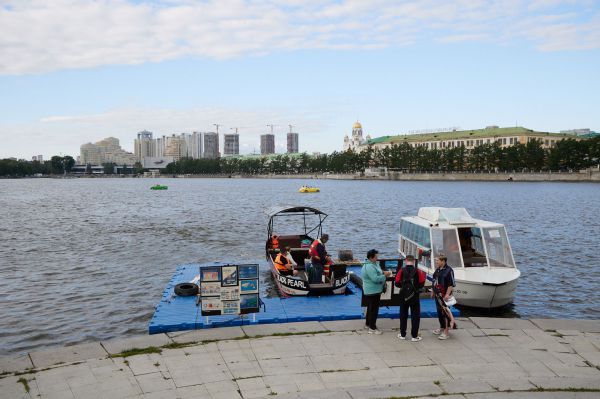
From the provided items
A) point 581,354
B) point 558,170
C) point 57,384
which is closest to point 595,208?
point 581,354

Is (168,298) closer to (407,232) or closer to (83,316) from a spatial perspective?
(83,316)

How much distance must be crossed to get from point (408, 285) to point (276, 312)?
18.4 feet

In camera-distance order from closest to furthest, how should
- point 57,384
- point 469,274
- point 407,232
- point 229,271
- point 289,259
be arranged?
1. point 57,384
2. point 229,271
3. point 469,274
4. point 289,259
5. point 407,232

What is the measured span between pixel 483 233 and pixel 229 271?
11.7m

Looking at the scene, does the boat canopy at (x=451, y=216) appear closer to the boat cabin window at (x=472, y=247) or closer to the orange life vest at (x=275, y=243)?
the boat cabin window at (x=472, y=247)

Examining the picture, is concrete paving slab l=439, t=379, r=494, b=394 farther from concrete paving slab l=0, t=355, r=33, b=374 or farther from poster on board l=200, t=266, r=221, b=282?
concrete paving slab l=0, t=355, r=33, b=374

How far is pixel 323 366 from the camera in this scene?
40.4ft

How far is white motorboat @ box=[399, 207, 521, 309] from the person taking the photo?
826 inches

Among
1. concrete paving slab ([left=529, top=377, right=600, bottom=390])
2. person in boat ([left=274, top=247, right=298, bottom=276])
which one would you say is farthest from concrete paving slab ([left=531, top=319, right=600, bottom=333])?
person in boat ([left=274, top=247, right=298, bottom=276])

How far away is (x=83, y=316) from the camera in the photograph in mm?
22375

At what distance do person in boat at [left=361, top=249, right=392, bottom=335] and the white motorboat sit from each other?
713cm

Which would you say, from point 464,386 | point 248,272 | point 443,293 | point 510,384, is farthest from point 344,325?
point 510,384

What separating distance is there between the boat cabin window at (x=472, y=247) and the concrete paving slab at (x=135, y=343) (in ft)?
43.1

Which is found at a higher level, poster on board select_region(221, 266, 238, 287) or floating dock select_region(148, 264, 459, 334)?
poster on board select_region(221, 266, 238, 287)
